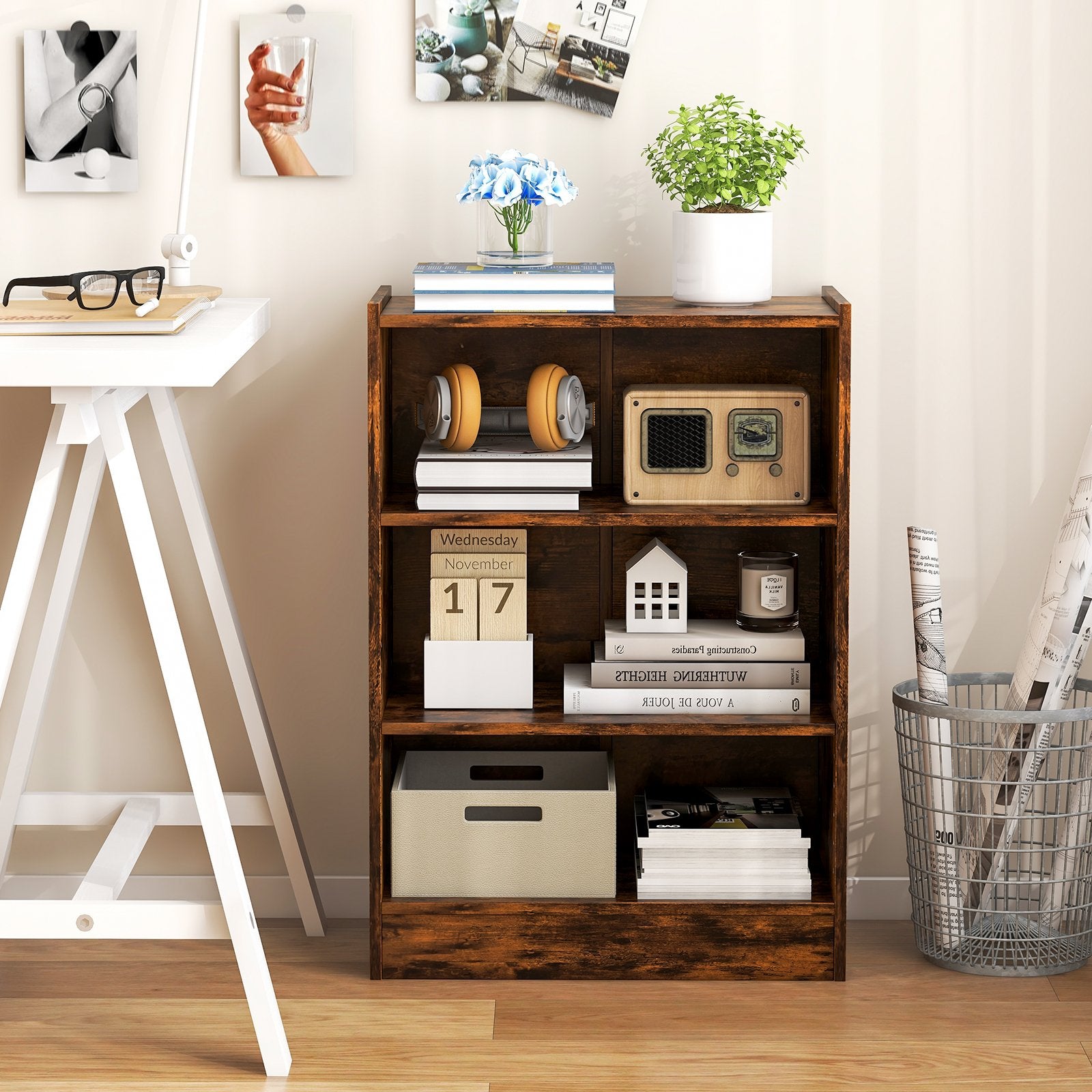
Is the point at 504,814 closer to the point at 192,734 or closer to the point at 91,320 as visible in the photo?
the point at 192,734

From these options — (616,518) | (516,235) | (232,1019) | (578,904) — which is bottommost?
(232,1019)

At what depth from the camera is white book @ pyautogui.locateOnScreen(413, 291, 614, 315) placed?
190 centimetres

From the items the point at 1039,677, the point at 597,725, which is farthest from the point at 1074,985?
the point at 597,725

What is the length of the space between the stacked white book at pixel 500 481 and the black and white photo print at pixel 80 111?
26.9 inches

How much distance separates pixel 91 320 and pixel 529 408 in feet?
1.93

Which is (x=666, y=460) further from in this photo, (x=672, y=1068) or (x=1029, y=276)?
(x=672, y=1068)

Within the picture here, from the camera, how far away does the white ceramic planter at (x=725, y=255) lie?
194 centimetres

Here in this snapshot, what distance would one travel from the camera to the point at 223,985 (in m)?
2.03

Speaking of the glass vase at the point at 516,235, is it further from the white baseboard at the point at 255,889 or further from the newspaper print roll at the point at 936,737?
the white baseboard at the point at 255,889

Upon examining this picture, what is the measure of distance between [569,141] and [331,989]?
1.30 metres

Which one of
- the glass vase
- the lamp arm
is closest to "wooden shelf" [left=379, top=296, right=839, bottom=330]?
the glass vase

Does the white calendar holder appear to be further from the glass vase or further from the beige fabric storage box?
the glass vase

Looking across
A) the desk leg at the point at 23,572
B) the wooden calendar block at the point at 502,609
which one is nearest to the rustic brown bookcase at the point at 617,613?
the wooden calendar block at the point at 502,609

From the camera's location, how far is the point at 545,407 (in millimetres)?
1937
